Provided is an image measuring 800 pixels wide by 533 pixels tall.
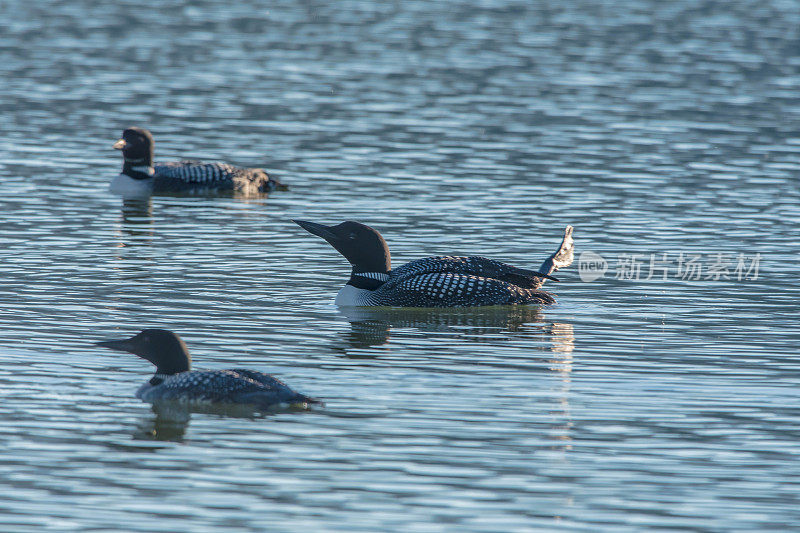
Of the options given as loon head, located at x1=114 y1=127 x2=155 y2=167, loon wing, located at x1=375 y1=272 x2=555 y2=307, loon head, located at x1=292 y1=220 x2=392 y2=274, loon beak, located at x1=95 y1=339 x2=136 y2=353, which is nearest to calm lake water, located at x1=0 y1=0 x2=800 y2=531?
loon wing, located at x1=375 y1=272 x2=555 y2=307

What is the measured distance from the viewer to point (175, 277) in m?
15.0

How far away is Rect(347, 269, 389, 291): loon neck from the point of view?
14.2 metres

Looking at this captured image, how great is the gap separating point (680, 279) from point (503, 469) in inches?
271

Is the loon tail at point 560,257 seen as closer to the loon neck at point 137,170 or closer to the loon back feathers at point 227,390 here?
the loon back feathers at point 227,390

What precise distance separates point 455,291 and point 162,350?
3874 millimetres

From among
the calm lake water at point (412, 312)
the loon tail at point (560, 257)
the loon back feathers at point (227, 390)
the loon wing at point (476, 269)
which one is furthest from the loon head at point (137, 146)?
the loon back feathers at point (227, 390)

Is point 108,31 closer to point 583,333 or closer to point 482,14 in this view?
point 482,14

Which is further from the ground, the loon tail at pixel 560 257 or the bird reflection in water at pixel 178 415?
the loon tail at pixel 560 257

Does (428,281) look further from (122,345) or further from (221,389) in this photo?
(221,389)

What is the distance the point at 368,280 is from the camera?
46.6ft

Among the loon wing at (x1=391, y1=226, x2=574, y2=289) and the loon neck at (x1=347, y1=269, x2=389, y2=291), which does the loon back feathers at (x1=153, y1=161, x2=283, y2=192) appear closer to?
the loon neck at (x1=347, y1=269, x2=389, y2=291)

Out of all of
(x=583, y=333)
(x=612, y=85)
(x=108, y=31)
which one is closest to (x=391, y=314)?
(x=583, y=333)

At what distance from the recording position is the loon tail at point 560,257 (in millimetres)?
14727

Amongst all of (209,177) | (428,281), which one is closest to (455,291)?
(428,281)
